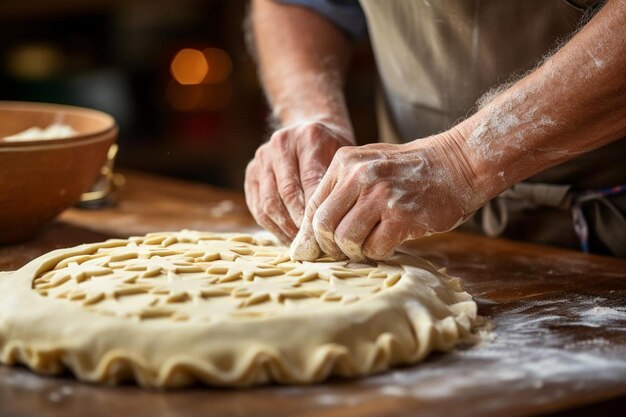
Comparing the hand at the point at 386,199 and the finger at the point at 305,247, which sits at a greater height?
the hand at the point at 386,199

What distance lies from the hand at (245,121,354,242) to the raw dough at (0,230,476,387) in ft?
0.66

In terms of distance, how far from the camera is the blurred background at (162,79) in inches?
166

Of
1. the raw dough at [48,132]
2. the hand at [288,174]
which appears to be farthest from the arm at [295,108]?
the raw dough at [48,132]

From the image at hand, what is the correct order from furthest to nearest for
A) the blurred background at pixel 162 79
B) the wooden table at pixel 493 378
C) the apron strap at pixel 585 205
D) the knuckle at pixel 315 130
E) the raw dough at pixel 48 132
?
1. the blurred background at pixel 162 79
2. the raw dough at pixel 48 132
3. the apron strap at pixel 585 205
4. the knuckle at pixel 315 130
5. the wooden table at pixel 493 378

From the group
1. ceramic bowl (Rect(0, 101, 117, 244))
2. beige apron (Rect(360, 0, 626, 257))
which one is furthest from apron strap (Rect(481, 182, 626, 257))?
ceramic bowl (Rect(0, 101, 117, 244))

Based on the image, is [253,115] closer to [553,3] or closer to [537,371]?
[553,3]

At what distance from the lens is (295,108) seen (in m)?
1.92

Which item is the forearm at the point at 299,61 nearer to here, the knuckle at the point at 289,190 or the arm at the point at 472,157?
the knuckle at the point at 289,190

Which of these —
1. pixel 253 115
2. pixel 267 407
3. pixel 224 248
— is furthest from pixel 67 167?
pixel 253 115

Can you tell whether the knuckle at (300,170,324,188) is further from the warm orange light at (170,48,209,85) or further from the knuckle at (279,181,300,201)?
the warm orange light at (170,48,209,85)

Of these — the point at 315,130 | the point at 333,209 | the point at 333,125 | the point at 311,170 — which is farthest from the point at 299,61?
the point at 333,209

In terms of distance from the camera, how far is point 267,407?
3.29ft

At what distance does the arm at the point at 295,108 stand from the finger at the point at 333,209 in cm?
17

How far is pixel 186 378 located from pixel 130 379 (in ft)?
0.27
